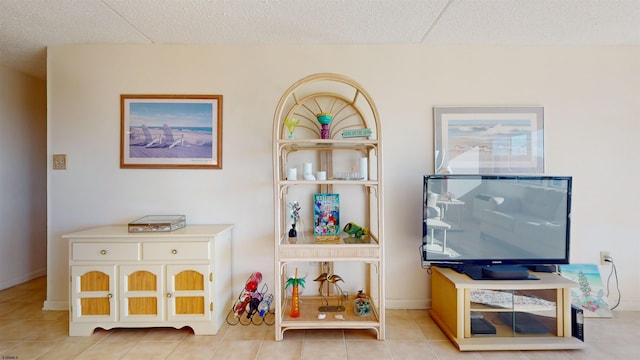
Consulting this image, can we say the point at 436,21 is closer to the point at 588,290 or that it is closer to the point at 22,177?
the point at 588,290

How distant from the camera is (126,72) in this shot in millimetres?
2418

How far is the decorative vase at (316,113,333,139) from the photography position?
7.23ft

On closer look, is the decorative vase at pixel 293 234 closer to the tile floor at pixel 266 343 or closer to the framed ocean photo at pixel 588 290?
the tile floor at pixel 266 343

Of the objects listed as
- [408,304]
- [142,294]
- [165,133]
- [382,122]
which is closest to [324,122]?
→ [382,122]

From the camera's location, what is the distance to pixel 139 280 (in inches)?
77.9

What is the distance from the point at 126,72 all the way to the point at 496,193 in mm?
3061

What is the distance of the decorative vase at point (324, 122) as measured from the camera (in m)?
2.20

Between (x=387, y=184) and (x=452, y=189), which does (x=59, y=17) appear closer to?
(x=387, y=184)

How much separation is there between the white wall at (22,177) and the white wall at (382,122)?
96 cm

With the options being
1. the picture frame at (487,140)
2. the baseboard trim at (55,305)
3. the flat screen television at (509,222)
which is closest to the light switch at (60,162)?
the baseboard trim at (55,305)

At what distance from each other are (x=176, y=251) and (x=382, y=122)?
1.83m

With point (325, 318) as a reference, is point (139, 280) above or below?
above

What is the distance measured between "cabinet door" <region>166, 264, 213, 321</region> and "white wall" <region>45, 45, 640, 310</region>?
1.41 ft

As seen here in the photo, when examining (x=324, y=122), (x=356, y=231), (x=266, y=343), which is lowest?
(x=266, y=343)
